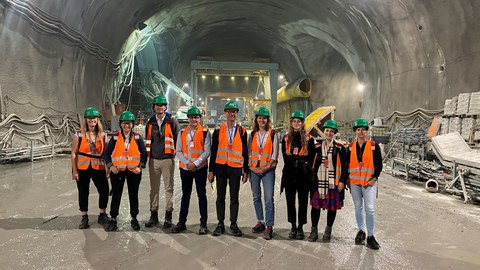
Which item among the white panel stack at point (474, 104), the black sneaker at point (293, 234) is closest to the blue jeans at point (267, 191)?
the black sneaker at point (293, 234)

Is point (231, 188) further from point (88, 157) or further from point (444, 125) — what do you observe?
point (444, 125)

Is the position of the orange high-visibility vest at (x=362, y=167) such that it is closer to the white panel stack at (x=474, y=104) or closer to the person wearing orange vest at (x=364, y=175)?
the person wearing orange vest at (x=364, y=175)

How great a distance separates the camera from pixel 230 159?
11.8 feet

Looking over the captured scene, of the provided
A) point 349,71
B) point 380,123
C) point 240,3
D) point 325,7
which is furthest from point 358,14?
point 240,3

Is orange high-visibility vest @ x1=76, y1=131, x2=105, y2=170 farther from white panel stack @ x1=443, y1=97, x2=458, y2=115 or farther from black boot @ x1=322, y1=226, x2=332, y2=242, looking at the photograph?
white panel stack @ x1=443, y1=97, x2=458, y2=115

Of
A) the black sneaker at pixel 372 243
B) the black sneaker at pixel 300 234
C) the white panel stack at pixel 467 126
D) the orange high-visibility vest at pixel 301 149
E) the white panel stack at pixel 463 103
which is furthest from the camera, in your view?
the white panel stack at pixel 463 103

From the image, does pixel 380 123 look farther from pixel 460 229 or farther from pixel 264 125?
pixel 264 125

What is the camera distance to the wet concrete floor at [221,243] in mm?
2916

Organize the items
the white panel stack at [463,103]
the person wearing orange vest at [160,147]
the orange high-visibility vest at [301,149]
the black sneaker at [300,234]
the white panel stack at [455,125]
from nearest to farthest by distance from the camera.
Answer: the orange high-visibility vest at [301,149]
the black sneaker at [300,234]
the person wearing orange vest at [160,147]
the white panel stack at [463,103]
the white panel stack at [455,125]

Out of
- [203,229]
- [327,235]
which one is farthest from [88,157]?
[327,235]

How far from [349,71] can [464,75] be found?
10.6 m

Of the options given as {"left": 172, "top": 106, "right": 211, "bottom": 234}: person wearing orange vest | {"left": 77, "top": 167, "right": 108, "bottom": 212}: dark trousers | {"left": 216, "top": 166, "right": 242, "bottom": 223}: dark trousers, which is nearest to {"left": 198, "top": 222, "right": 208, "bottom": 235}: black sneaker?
{"left": 172, "top": 106, "right": 211, "bottom": 234}: person wearing orange vest

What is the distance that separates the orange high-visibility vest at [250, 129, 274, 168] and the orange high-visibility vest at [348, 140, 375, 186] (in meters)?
0.96

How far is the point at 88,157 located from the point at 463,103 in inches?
343
